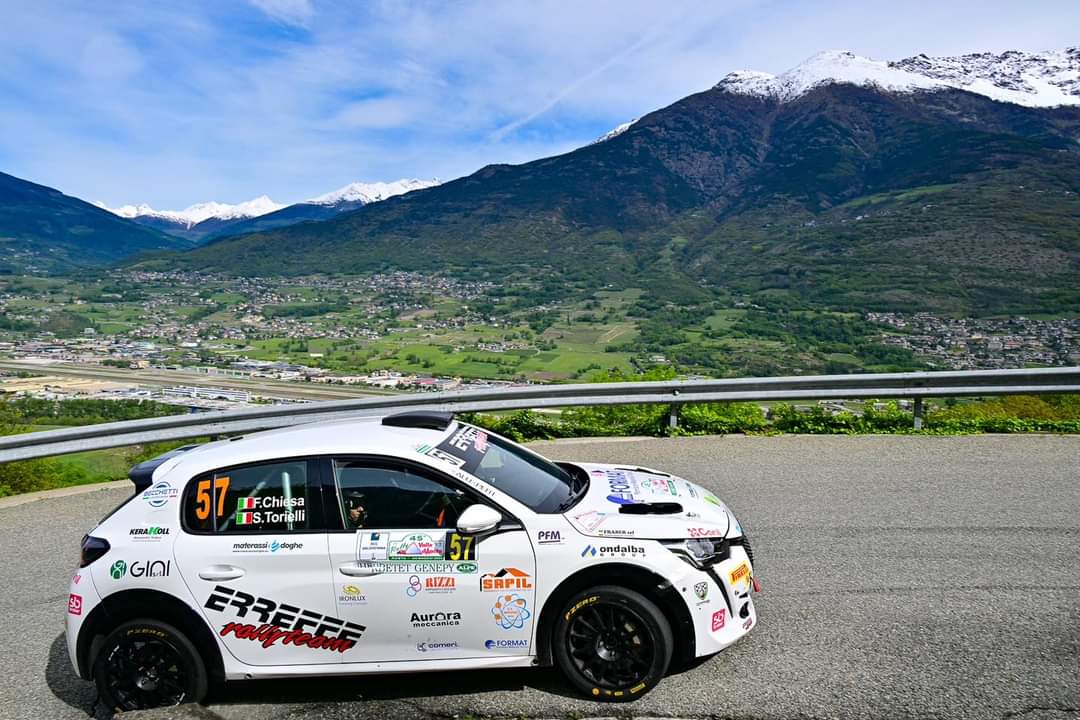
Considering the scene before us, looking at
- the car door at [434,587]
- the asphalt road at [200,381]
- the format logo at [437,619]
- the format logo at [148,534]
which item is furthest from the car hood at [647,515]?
the asphalt road at [200,381]

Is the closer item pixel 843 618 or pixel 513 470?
pixel 513 470

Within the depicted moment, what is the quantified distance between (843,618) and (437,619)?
2.65 meters

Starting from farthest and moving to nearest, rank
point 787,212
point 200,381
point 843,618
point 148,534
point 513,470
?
1. point 787,212
2. point 200,381
3. point 843,618
4. point 513,470
5. point 148,534

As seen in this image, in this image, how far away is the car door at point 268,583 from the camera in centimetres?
363

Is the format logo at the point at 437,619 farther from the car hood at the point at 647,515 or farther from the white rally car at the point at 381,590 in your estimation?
the car hood at the point at 647,515

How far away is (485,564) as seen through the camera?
3.61m

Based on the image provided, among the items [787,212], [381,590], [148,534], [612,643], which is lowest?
[612,643]

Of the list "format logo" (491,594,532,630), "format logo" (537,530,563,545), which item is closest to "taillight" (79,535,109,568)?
"format logo" (491,594,532,630)

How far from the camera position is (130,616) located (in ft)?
12.0

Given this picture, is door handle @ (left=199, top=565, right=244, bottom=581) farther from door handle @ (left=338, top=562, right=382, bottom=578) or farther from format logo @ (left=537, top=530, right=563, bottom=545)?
format logo @ (left=537, top=530, right=563, bottom=545)

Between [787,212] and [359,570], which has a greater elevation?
[787,212]

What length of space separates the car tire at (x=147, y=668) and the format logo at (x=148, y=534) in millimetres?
417

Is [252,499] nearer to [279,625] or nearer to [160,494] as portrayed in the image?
[160,494]

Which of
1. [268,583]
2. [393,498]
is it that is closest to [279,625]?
[268,583]
